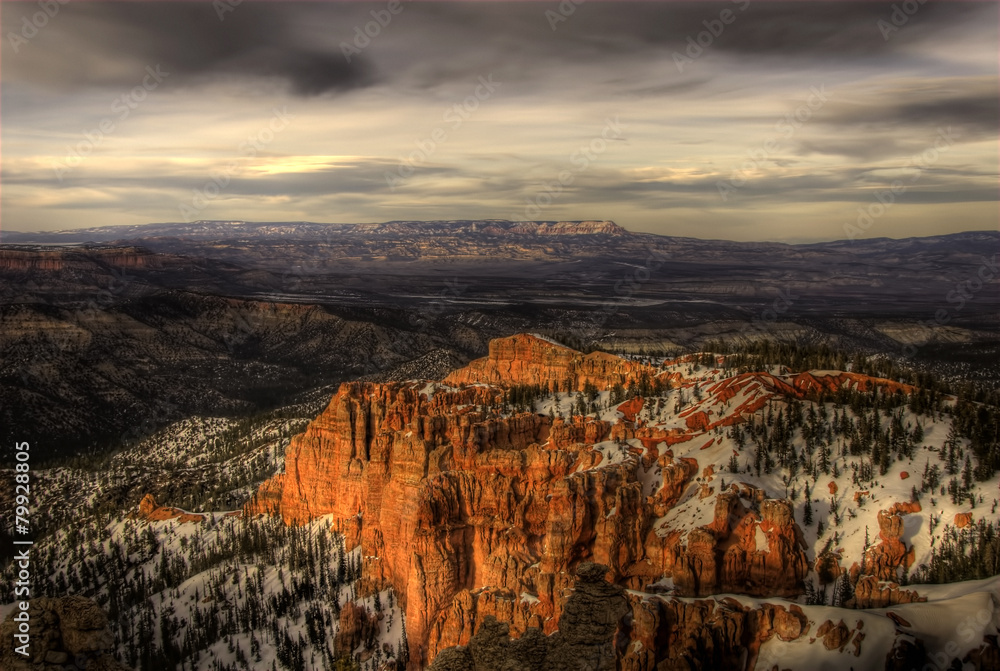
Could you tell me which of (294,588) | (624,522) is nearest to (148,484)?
(294,588)

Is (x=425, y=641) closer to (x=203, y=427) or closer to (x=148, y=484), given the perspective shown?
(x=148, y=484)

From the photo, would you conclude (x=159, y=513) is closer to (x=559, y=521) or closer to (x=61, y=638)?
(x=559, y=521)

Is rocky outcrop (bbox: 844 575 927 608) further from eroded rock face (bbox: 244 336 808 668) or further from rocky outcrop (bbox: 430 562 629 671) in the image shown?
rocky outcrop (bbox: 430 562 629 671)

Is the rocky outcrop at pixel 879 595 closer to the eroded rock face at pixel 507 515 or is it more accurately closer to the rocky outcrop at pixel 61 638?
the eroded rock face at pixel 507 515

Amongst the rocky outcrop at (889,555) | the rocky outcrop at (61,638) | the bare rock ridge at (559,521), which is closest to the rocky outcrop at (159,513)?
the bare rock ridge at (559,521)

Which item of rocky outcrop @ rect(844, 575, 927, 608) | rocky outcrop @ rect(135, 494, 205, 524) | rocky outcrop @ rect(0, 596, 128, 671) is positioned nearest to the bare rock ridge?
rocky outcrop @ rect(844, 575, 927, 608)

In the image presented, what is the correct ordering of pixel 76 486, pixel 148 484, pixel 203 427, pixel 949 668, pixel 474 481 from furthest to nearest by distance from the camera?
pixel 203 427, pixel 76 486, pixel 148 484, pixel 474 481, pixel 949 668

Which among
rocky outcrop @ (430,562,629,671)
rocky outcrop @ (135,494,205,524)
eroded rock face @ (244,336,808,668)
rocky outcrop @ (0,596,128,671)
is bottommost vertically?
rocky outcrop @ (135,494,205,524)
